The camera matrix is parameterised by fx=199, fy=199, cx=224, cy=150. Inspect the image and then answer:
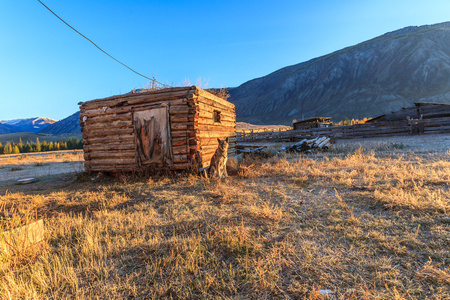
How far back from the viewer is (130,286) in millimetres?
2035

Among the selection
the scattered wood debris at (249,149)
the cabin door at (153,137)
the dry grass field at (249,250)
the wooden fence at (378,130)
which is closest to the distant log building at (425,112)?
the wooden fence at (378,130)

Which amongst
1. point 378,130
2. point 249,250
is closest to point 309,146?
point 249,250

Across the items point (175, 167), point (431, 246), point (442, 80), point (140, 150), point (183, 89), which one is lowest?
point (431, 246)

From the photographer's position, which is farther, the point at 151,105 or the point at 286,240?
the point at 151,105

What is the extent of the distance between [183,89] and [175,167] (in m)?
3.05

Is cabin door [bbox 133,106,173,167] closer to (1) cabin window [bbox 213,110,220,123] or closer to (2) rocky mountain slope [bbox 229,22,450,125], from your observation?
(1) cabin window [bbox 213,110,220,123]

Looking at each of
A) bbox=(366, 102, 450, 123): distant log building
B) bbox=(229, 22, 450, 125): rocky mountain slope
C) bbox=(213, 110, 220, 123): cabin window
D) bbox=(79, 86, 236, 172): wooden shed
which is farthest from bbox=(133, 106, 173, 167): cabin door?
bbox=(229, 22, 450, 125): rocky mountain slope

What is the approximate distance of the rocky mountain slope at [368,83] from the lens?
70.9 metres

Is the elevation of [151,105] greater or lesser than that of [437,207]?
greater

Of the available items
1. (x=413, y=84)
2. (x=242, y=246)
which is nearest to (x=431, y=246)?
(x=242, y=246)

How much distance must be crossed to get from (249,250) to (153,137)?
6484 mm

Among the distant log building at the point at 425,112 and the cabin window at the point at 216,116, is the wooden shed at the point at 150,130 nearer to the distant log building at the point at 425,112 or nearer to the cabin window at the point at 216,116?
the cabin window at the point at 216,116

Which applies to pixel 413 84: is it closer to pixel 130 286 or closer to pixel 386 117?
pixel 386 117

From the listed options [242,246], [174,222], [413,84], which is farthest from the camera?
[413,84]
